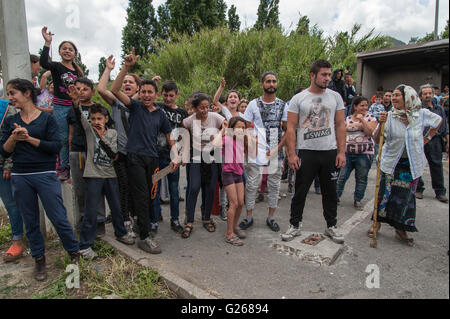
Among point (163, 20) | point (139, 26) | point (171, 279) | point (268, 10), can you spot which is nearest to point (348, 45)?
point (171, 279)

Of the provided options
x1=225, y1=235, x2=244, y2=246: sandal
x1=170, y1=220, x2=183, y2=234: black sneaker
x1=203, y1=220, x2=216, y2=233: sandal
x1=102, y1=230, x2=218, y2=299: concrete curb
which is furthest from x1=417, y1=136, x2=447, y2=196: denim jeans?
x1=102, y1=230, x2=218, y2=299: concrete curb

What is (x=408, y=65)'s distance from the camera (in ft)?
32.7

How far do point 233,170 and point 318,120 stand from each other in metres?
1.28

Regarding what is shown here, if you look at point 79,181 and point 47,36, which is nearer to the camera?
point 79,181

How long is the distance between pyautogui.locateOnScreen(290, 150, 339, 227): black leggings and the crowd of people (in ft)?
0.04

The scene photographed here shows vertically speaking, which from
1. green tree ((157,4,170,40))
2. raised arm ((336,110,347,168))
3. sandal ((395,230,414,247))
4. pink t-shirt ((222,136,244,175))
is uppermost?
green tree ((157,4,170,40))

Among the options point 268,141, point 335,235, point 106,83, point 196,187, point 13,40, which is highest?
point 13,40

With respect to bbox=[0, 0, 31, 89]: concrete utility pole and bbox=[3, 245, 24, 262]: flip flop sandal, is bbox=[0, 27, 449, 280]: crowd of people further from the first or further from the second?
bbox=[0, 0, 31, 89]: concrete utility pole

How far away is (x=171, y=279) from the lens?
9.85 ft

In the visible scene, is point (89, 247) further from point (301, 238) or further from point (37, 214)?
point (301, 238)

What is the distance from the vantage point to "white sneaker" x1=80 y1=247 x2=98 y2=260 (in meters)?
3.42

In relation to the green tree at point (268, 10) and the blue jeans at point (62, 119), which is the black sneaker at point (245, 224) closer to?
the blue jeans at point (62, 119)

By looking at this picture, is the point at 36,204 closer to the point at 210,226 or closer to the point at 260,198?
the point at 210,226

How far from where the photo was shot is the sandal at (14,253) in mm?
3586
